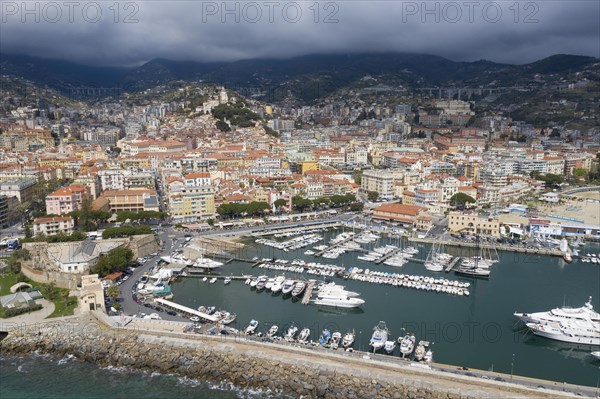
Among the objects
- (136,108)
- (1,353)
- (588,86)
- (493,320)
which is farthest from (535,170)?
(136,108)

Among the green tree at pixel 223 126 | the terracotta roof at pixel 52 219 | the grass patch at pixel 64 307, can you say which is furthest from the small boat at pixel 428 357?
the green tree at pixel 223 126

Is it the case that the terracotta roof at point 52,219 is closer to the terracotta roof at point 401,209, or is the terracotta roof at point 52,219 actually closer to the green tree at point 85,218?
the green tree at point 85,218

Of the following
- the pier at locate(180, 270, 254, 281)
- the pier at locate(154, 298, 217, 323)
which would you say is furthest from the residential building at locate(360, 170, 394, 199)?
the pier at locate(154, 298, 217, 323)

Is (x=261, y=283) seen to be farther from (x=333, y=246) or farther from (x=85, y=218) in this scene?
(x=85, y=218)

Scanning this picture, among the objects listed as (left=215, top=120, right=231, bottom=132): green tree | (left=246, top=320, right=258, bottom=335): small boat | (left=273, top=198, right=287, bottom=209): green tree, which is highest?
(left=215, top=120, right=231, bottom=132): green tree

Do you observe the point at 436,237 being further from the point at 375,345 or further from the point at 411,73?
the point at 411,73

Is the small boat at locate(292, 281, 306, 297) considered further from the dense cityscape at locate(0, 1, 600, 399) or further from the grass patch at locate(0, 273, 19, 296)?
the grass patch at locate(0, 273, 19, 296)

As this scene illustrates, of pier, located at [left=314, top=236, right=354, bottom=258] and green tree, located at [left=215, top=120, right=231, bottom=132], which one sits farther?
green tree, located at [left=215, top=120, right=231, bottom=132]
